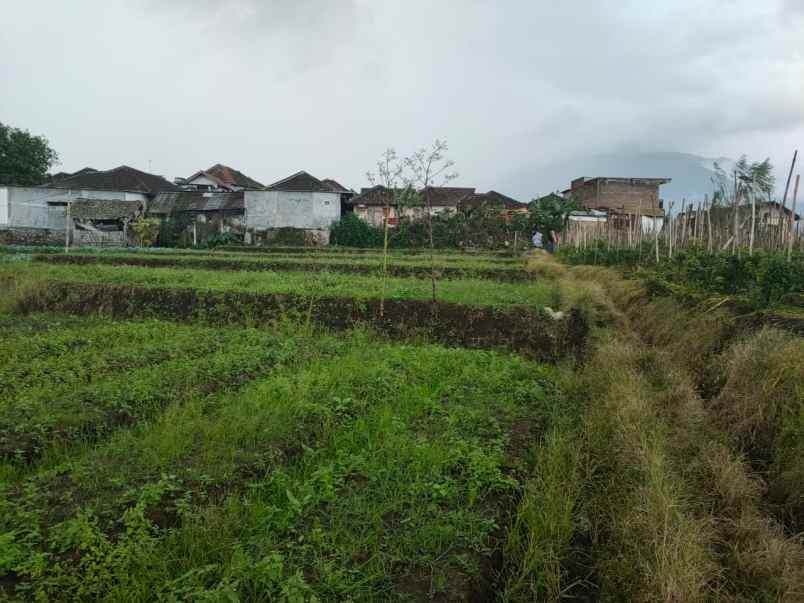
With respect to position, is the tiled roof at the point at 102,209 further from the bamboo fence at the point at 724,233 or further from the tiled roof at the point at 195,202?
the bamboo fence at the point at 724,233

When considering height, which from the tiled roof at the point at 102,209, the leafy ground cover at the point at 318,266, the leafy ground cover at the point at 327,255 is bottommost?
the leafy ground cover at the point at 318,266

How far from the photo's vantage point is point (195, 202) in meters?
45.5

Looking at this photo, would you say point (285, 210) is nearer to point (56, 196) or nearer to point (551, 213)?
point (56, 196)

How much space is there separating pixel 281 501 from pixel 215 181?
51463mm

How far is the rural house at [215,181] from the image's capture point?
50.8m

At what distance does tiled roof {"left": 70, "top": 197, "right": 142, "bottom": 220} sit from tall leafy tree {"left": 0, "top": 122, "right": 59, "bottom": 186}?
641 inches

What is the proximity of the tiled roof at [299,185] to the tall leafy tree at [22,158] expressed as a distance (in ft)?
92.7

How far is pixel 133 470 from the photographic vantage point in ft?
13.9

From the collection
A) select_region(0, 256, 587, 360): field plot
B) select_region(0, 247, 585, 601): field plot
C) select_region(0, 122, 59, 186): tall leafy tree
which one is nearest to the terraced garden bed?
select_region(0, 256, 587, 360): field plot

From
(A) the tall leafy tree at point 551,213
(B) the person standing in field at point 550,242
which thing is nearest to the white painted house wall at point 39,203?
(A) the tall leafy tree at point 551,213

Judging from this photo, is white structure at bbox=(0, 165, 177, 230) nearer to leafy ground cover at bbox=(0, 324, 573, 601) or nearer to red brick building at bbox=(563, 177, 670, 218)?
red brick building at bbox=(563, 177, 670, 218)

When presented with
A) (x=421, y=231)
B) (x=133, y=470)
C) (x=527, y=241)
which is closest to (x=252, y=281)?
(x=133, y=470)

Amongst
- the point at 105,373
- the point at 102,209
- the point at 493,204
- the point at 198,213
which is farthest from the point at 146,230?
the point at 105,373

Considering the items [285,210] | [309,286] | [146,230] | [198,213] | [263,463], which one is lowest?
[263,463]
